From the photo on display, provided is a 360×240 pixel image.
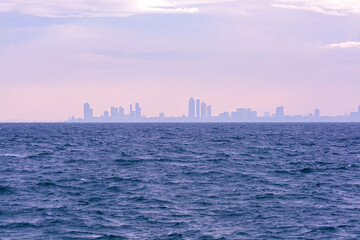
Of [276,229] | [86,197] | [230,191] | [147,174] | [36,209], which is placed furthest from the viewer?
[147,174]

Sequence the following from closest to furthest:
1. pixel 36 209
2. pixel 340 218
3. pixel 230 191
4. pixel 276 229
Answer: pixel 276 229 → pixel 340 218 → pixel 36 209 → pixel 230 191

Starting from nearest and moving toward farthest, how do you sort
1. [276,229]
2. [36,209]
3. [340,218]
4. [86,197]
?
[276,229], [340,218], [36,209], [86,197]

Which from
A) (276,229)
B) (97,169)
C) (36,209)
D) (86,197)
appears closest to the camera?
(276,229)

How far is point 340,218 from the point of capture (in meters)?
24.5

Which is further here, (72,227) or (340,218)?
(340,218)

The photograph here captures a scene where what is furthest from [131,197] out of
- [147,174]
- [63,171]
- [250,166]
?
[250,166]

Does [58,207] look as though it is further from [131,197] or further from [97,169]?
[97,169]

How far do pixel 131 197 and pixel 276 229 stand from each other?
413 inches

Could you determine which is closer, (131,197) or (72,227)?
(72,227)

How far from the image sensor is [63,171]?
41.9 m

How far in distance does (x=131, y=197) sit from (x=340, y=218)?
1236cm

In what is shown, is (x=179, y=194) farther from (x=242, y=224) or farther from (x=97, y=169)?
(x=97, y=169)

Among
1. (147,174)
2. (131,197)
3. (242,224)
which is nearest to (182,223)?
(242,224)

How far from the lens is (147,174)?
40.0 meters
